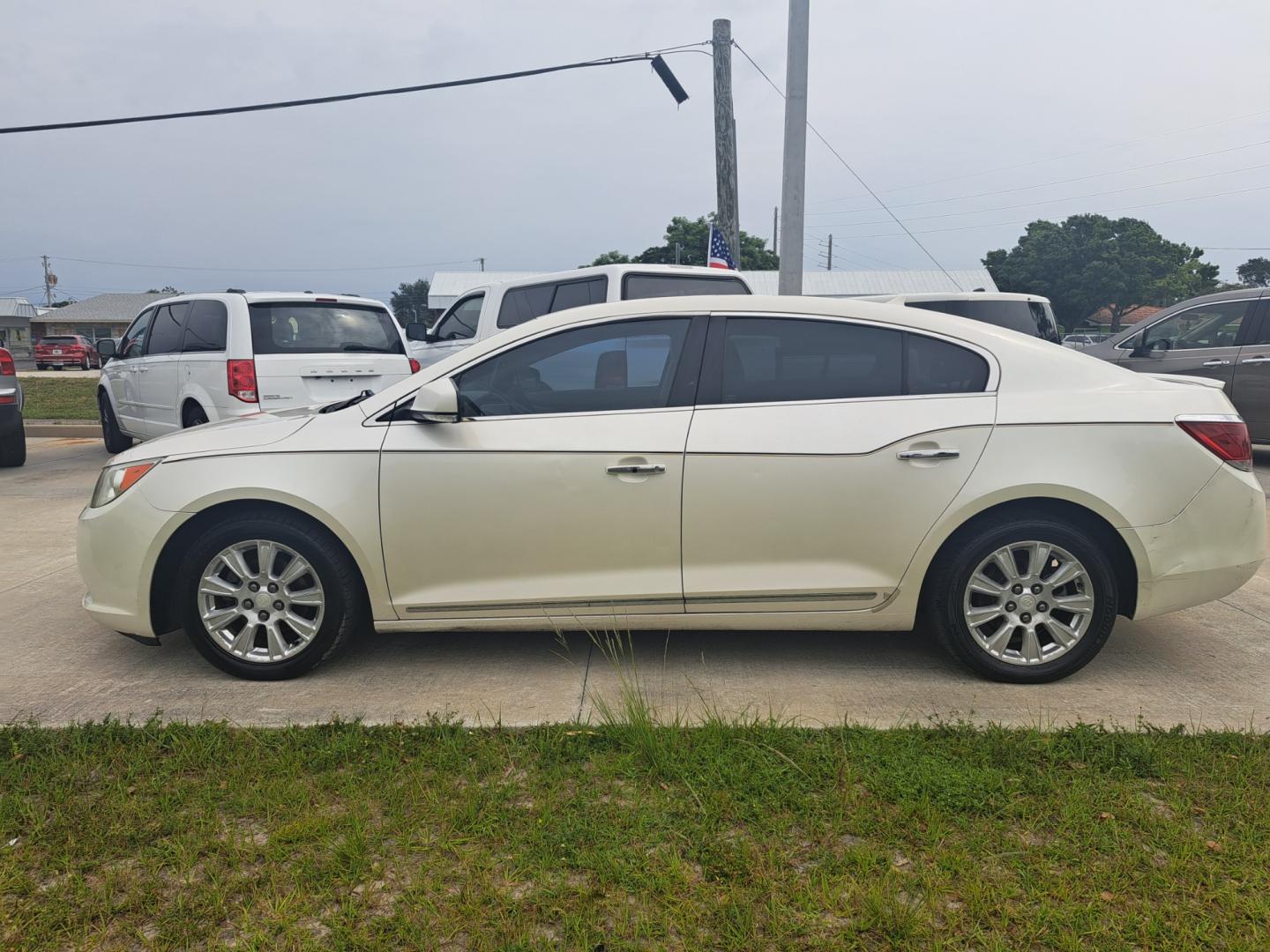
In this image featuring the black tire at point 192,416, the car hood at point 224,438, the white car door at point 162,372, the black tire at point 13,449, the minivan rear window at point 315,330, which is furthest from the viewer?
the black tire at point 13,449

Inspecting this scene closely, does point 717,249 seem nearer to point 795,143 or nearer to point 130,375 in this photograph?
point 795,143

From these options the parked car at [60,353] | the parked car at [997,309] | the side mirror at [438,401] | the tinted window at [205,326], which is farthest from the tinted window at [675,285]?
the parked car at [60,353]

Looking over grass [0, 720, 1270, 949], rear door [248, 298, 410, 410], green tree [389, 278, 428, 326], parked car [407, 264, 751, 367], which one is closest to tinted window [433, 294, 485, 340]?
parked car [407, 264, 751, 367]

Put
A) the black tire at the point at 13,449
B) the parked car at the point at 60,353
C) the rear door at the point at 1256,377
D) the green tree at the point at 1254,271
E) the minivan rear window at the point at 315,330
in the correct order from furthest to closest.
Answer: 1. the green tree at the point at 1254,271
2. the parked car at the point at 60,353
3. the black tire at the point at 13,449
4. the rear door at the point at 1256,377
5. the minivan rear window at the point at 315,330

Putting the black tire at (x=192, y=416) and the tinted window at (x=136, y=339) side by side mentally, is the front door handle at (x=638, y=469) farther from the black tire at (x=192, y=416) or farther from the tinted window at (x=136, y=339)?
the tinted window at (x=136, y=339)

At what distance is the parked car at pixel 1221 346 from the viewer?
1019cm

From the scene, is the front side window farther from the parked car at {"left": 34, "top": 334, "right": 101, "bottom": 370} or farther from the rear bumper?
the parked car at {"left": 34, "top": 334, "right": 101, "bottom": 370}

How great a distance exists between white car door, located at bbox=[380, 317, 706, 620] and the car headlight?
1.07 m

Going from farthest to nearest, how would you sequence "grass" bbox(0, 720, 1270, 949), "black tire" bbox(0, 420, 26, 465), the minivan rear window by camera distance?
"black tire" bbox(0, 420, 26, 465) → the minivan rear window → "grass" bbox(0, 720, 1270, 949)

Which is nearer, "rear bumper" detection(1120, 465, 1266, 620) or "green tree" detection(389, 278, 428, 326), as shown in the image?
"rear bumper" detection(1120, 465, 1266, 620)

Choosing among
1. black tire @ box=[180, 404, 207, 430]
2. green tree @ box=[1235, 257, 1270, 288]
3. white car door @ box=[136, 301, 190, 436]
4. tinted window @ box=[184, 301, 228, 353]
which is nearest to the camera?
tinted window @ box=[184, 301, 228, 353]

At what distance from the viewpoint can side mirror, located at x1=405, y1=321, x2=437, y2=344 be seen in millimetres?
11594

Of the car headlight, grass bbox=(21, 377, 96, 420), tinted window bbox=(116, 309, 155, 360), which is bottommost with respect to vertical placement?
grass bbox=(21, 377, 96, 420)

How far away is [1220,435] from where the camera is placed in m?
3.94
